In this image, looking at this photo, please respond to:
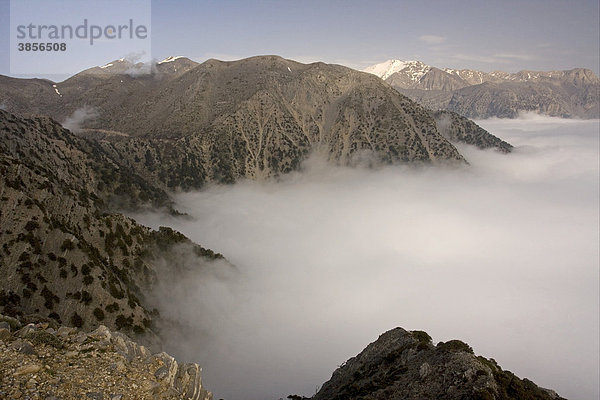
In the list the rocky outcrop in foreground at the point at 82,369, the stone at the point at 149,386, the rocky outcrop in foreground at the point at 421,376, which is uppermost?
the rocky outcrop in foreground at the point at 82,369

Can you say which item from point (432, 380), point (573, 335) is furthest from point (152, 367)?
point (573, 335)

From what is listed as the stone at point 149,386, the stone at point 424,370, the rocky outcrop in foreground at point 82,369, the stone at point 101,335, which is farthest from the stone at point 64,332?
the stone at point 424,370

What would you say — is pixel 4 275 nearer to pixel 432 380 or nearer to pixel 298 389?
pixel 432 380

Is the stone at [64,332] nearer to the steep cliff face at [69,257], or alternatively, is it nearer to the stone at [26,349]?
the stone at [26,349]

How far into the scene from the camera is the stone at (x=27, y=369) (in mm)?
23131

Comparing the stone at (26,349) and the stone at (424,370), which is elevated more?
the stone at (26,349)

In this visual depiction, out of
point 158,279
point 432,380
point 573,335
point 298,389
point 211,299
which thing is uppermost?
point 432,380

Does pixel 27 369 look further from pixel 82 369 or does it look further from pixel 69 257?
pixel 69 257

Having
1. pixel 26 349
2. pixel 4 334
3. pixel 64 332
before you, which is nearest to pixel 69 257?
pixel 64 332

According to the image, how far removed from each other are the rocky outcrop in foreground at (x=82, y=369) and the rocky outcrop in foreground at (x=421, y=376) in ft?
81.5

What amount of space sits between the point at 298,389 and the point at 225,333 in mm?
35971

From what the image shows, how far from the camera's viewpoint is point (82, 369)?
86.7ft

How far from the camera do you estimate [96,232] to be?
9594 cm

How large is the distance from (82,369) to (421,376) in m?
36.8
